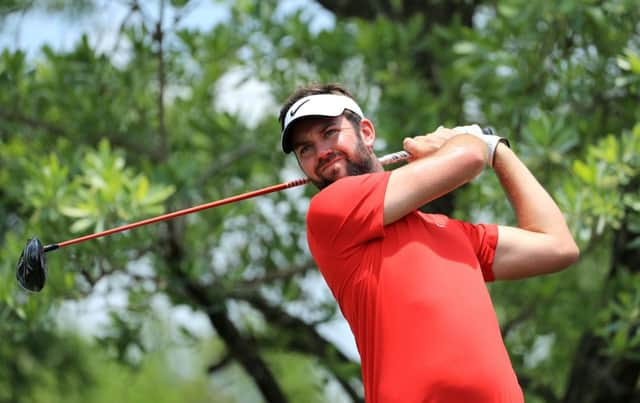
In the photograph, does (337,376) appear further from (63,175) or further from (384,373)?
(384,373)

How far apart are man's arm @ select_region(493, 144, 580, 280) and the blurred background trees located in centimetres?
184

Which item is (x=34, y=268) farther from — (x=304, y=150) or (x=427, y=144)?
(x=427, y=144)

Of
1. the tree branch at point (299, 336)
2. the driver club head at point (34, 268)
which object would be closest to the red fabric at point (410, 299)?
the driver club head at point (34, 268)

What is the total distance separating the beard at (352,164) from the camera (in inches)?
101

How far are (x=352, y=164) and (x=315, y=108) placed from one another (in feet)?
0.56

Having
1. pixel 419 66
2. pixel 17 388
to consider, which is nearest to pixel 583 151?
pixel 419 66

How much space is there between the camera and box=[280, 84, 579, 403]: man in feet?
7.42

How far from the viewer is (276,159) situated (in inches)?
237

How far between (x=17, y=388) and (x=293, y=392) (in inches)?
109

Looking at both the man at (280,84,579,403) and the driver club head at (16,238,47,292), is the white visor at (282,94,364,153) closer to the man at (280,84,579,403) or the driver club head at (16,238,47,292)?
the man at (280,84,579,403)

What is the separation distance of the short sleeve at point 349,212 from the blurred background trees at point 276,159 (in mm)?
2136

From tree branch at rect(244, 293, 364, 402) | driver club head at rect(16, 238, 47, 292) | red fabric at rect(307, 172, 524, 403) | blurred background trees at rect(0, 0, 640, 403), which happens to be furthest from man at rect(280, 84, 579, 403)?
tree branch at rect(244, 293, 364, 402)

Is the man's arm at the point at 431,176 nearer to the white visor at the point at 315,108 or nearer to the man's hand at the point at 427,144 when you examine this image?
the man's hand at the point at 427,144

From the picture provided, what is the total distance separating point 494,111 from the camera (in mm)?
5727
